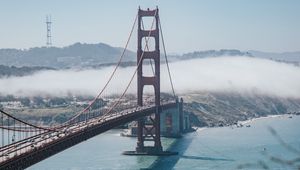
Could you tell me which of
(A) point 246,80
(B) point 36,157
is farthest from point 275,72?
(B) point 36,157

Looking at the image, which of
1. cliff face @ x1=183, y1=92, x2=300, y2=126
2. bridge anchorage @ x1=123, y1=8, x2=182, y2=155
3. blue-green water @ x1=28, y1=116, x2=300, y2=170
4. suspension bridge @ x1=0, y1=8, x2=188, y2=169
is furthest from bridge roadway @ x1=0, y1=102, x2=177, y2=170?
cliff face @ x1=183, y1=92, x2=300, y2=126

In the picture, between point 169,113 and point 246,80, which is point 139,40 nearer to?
point 169,113

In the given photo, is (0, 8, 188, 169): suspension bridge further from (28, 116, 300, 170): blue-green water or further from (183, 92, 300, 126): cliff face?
(183, 92, 300, 126): cliff face

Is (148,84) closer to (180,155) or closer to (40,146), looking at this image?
(180,155)

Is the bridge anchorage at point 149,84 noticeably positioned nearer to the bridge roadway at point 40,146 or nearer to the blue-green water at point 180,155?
the blue-green water at point 180,155

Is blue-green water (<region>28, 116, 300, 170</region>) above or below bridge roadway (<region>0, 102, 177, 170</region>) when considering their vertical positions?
below

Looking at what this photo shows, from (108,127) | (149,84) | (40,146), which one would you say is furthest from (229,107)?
(40,146)

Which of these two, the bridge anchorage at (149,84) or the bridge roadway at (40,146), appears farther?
the bridge anchorage at (149,84)

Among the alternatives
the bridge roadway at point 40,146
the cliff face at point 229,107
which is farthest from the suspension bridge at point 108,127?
the cliff face at point 229,107
